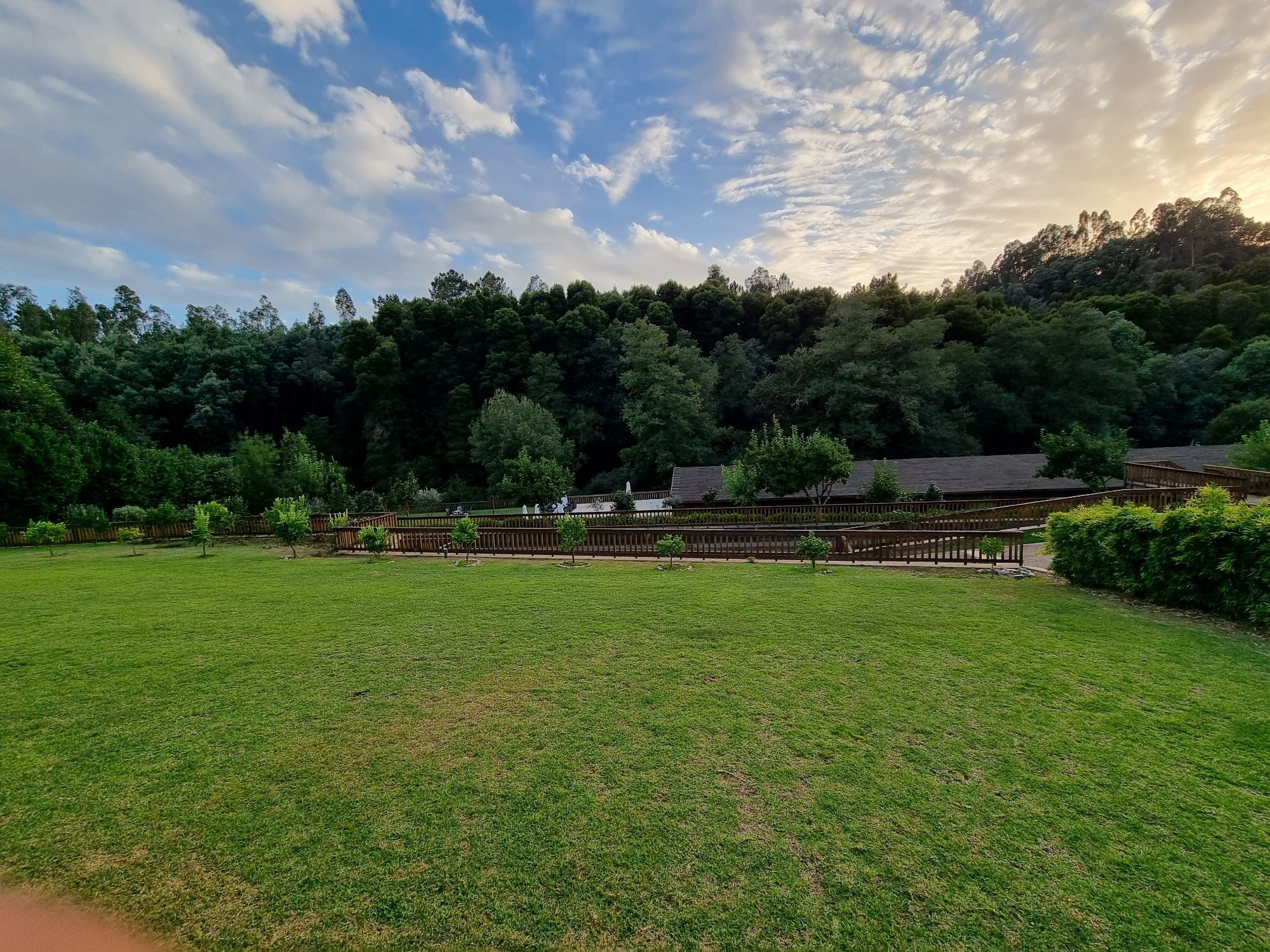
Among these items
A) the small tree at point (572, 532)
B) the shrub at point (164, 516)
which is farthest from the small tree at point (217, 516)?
the small tree at point (572, 532)

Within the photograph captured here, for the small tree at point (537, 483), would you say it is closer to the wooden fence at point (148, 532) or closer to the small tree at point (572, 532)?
the wooden fence at point (148, 532)

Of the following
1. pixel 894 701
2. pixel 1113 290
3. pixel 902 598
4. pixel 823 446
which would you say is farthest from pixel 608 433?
pixel 1113 290

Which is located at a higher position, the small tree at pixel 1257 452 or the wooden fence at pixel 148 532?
the small tree at pixel 1257 452

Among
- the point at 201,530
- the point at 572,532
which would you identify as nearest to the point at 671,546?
the point at 572,532

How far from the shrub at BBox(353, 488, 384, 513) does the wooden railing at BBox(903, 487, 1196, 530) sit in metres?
24.4

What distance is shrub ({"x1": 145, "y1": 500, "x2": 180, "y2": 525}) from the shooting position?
2006 cm

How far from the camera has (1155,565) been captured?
8078 mm

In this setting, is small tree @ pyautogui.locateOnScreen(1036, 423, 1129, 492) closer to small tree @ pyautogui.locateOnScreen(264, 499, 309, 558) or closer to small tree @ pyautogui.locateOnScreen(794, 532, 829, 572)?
small tree @ pyautogui.locateOnScreen(794, 532, 829, 572)

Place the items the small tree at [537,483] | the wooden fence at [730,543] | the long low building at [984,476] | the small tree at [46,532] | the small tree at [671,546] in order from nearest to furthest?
the wooden fence at [730,543], the small tree at [671,546], the small tree at [46,532], the long low building at [984,476], the small tree at [537,483]

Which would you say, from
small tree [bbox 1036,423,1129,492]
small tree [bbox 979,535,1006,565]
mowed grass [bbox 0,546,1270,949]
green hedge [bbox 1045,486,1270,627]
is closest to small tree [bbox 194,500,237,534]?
mowed grass [bbox 0,546,1270,949]

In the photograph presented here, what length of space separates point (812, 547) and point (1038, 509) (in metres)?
8.65

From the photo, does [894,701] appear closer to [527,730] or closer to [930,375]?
[527,730]

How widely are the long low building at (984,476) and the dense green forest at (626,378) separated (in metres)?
6.17

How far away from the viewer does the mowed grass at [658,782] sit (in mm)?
2889
